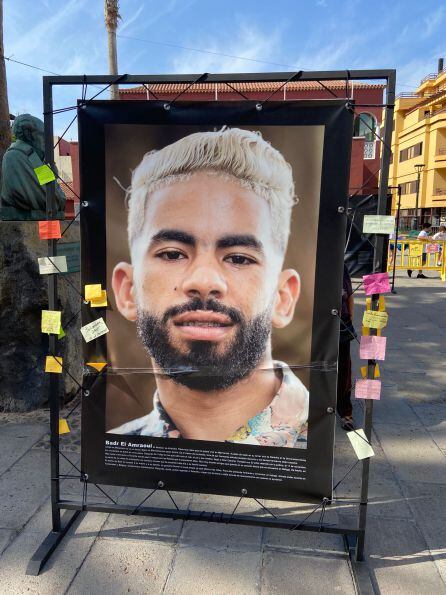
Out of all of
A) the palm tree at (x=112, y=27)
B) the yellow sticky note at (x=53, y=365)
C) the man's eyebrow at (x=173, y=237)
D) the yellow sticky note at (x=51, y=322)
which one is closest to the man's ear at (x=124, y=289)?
the man's eyebrow at (x=173, y=237)

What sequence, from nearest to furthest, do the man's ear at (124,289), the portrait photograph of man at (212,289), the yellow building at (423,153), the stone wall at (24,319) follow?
the portrait photograph of man at (212,289)
the man's ear at (124,289)
the stone wall at (24,319)
the yellow building at (423,153)

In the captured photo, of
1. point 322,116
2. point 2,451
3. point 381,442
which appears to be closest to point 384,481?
point 381,442

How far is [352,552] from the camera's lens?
2.68 m

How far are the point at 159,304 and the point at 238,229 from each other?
0.60 m

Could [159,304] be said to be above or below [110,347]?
above

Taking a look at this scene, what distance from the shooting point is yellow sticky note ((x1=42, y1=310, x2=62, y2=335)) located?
103 inches

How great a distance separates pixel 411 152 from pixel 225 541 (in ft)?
189

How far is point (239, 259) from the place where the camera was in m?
2.41

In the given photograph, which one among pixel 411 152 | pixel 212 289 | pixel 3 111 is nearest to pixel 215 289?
pixel 212 289

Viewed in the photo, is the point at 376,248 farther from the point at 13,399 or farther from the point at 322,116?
the point at 13,399

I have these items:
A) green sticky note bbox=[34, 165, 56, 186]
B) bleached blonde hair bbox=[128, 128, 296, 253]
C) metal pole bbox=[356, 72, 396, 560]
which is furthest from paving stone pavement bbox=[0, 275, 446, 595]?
green sticky note bbox=[34, 165, 56, 186]

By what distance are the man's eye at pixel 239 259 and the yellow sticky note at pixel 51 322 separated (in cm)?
103

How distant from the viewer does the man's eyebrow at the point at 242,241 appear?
2404 mm

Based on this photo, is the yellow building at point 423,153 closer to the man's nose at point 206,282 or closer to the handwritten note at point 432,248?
the handwritten note at point 432,248
